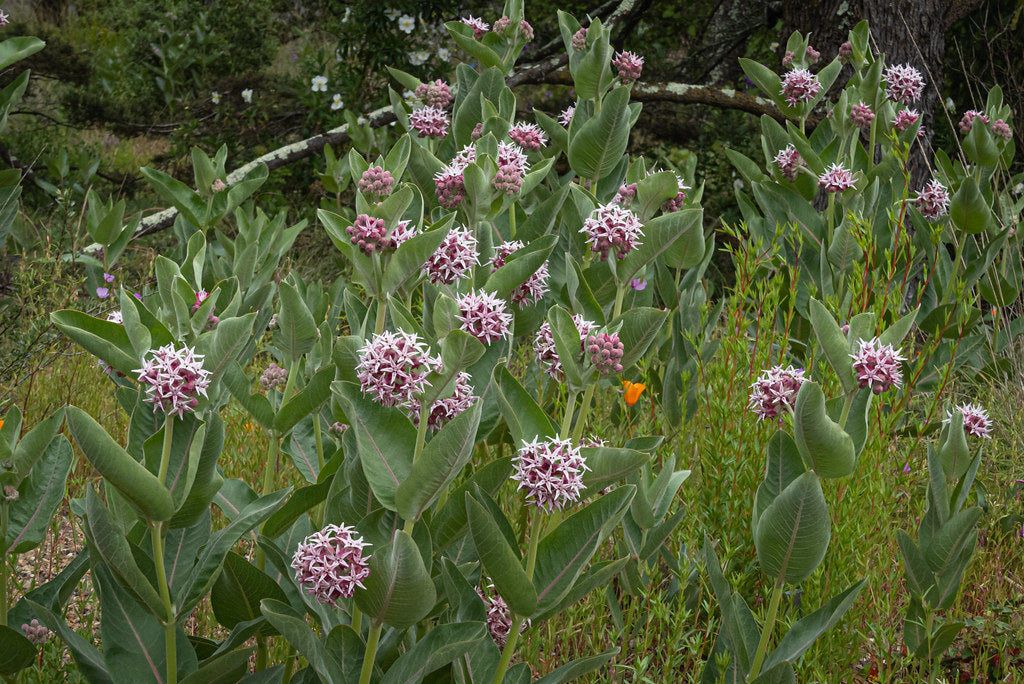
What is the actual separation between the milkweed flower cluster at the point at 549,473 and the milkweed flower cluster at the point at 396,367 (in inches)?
6.6

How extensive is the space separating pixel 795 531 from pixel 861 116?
1978 millimetres

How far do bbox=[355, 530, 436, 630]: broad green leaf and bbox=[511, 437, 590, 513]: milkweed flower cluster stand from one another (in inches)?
6.7

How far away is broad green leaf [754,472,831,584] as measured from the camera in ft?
4.48

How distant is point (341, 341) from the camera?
4.17ft

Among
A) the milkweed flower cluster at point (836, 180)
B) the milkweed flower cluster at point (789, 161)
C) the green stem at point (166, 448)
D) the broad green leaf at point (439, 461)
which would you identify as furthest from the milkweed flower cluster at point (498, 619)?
the milkweed flower cluster at point (789, 161)

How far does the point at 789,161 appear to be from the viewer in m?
3.14

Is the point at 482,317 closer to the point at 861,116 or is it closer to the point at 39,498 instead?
the point at 39,498

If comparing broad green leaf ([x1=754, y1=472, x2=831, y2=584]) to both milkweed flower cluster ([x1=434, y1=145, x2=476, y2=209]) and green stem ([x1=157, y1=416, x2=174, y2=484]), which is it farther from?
green stem ([x1=157, y1=416, x2=174, y2=484])

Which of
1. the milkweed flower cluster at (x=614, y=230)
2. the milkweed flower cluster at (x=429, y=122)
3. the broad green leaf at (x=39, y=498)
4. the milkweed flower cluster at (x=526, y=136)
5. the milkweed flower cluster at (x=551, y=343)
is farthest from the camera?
the milkweed flower cluster at (x=429, y=122)

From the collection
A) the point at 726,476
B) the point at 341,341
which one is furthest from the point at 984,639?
the point at 341,341

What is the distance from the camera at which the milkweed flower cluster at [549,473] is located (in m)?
1.16

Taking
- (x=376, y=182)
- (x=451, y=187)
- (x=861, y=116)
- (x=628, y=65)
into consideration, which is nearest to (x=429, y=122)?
(x=628, y=65)

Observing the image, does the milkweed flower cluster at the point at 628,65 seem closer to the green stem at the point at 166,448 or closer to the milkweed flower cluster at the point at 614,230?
the milkweed flower cluster at the point at 614,230

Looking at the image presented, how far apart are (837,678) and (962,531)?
0.38 metres
